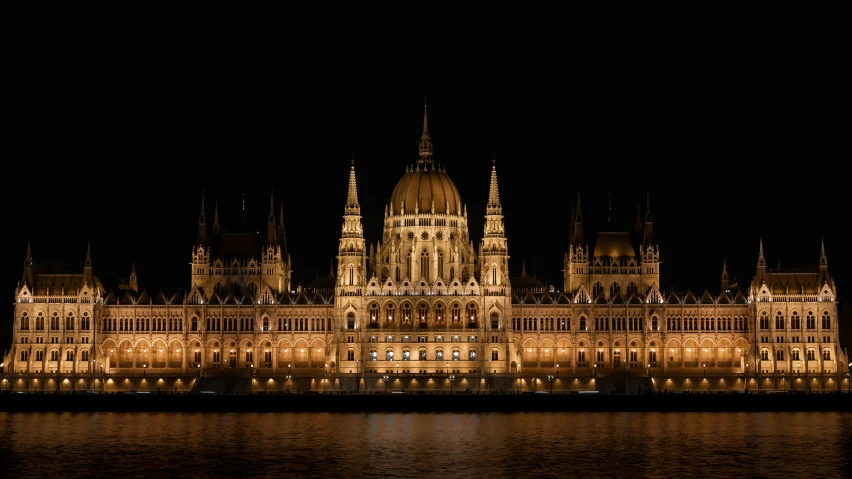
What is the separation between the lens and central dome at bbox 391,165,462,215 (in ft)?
632

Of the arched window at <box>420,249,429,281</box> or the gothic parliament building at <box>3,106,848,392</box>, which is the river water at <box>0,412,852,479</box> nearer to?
the gothic parliament building at <box>3,106,848,392</box>

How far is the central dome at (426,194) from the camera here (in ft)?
632

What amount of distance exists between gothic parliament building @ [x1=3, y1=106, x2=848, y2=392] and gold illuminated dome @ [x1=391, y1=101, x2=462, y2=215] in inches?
7.5

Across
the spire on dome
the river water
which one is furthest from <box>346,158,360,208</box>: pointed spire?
the river water

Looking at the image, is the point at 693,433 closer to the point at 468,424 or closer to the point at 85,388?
the point at 468,424

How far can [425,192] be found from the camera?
633 feet

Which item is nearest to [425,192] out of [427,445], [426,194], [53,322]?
[426,194]

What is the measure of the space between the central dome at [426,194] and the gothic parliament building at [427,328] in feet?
0.62

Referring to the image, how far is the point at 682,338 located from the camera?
7338 inches

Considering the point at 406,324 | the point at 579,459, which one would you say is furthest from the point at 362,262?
the point at 579,459

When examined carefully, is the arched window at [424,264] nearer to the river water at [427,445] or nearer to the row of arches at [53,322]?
the row of arches at [53,322]

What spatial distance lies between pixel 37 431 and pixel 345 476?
32.9 m

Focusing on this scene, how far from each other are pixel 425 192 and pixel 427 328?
1695 cm

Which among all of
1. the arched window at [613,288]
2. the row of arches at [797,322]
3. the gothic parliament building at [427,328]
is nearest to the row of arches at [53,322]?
the gothic parliament building at [427,328]
